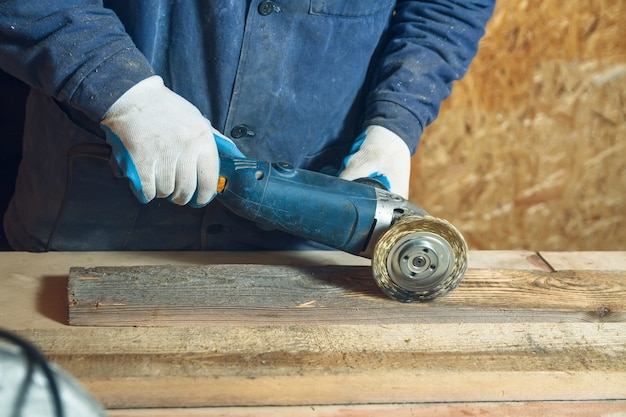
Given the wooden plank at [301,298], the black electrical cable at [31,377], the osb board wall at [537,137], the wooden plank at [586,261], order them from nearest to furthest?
the black electrical cable at [31,377] → the wooden plank at [301,298] → the wooden plank at [586,261] → the osb board wall at [537,137]

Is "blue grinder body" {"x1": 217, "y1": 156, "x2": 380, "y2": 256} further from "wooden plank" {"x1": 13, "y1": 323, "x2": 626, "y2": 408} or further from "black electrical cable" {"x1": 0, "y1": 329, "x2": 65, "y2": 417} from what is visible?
"black electrical cable" {"x1": 0, "y1": 329, "x2": 65, "y2": 417}

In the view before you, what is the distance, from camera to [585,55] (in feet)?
7.94

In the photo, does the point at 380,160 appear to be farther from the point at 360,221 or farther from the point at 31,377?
the point at 31,377

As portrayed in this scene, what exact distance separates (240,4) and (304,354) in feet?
2.42

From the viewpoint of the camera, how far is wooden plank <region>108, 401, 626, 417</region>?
3.83ft

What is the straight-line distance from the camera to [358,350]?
1.30 meters

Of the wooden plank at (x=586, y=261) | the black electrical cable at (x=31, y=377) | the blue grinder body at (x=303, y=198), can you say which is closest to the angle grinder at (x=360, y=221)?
the blue grinder body at (x=303, y=198)

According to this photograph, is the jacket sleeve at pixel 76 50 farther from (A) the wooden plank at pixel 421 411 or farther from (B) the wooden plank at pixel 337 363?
(A) the wooden plank at pixel 421 411

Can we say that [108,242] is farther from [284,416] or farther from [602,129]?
[602,129]

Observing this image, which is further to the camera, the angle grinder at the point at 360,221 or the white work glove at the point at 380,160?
the white work glove at the point at 380,160

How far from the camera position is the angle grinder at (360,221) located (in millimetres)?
1433

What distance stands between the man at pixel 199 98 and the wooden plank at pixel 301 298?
173 millimetres

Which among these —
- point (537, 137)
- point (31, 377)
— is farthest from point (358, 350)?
point (537, 137)

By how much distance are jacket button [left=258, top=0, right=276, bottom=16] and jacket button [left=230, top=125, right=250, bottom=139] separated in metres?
0.25
